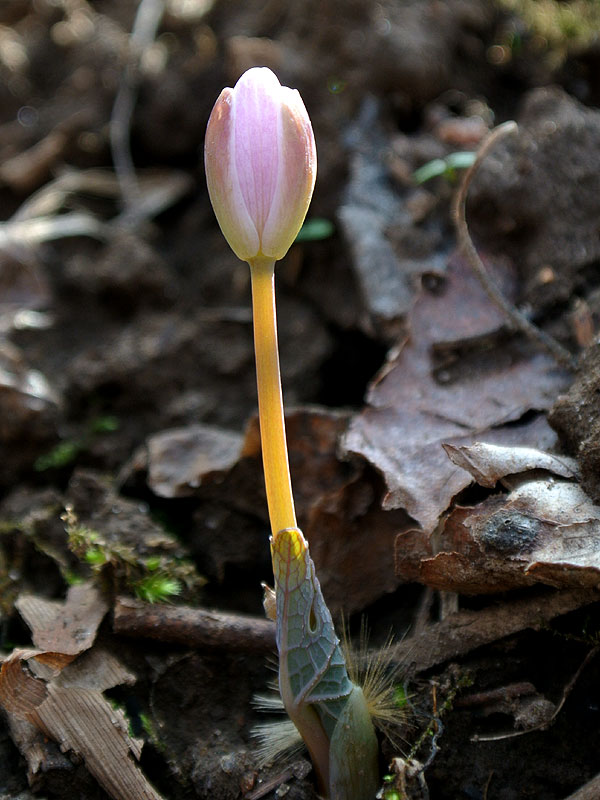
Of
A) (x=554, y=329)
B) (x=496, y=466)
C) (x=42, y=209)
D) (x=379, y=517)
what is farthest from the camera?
(x=42, y=209)

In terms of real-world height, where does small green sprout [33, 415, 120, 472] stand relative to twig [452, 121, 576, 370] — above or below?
below

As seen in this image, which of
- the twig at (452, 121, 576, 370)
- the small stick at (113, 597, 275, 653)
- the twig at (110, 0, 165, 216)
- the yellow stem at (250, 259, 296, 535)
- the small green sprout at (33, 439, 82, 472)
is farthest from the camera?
the twig at (110, 0, 165, 216)

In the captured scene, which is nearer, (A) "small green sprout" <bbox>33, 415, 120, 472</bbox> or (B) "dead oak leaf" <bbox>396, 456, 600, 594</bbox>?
(B) "dead oak leaf" <bbox>396, 456, 600, 594</bbox>

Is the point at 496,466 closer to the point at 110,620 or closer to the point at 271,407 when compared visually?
the point at 271,407

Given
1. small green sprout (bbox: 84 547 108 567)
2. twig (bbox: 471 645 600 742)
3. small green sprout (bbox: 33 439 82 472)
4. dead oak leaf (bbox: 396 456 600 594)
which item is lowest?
small green sprout (bbox: 33 439 82 472)

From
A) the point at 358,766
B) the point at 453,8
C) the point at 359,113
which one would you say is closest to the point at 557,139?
the point at 359,113

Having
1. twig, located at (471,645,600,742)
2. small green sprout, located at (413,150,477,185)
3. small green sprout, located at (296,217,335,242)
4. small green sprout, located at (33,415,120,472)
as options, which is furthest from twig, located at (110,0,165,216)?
twig, located at (471,645,600,742)

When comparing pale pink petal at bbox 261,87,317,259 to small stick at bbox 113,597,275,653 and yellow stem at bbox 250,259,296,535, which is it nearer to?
yellow stem at bbox 250,259,296,535

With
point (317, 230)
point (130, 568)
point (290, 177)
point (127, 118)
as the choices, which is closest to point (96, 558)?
point (130, 568)

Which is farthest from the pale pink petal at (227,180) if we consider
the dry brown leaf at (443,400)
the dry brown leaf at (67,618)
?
the dry brown leaf at (67,618)
